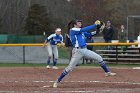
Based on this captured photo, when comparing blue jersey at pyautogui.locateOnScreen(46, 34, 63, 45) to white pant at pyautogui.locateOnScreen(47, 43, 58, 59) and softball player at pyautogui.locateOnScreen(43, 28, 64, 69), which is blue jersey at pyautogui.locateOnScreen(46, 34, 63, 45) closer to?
softball player at pyautogui.locateOnScreen(43, 28, 64, 69)

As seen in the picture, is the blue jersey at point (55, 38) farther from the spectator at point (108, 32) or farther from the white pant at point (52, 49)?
the spectator at point (108, 32)

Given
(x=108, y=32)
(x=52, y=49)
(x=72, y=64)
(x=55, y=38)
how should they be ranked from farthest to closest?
(x=108, y=32), (x=52, y=49), (x=55, y=38), (x=72, y=64)

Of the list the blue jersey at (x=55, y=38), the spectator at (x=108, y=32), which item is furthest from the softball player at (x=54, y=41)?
the spectator at (x=108, y=32)

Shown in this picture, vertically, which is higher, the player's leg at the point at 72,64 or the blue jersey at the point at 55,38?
the blue jersey at the point at 55,38

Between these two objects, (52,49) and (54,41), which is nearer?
(54,41)

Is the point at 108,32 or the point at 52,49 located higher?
the point at 108,32

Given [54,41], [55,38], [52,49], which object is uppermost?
[55,38]

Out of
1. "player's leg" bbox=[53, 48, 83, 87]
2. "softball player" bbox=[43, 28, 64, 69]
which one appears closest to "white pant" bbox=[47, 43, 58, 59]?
"softball player" bbox=[43, 28, 64, 69]

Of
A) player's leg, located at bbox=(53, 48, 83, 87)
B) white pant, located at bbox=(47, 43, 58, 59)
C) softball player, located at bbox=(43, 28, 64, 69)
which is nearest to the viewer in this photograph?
player's leg, located at bbox=(53, 48, 83, 87)

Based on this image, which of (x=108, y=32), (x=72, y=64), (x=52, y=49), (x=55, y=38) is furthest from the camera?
(x=108, y=32)

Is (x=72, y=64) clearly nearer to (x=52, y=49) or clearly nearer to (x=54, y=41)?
(x=54, y=41)

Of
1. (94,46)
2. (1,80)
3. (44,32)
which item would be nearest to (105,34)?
(94,46)

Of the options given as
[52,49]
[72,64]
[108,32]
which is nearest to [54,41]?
[52,49]

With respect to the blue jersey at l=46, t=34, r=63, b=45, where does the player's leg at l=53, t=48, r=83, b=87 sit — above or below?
below
